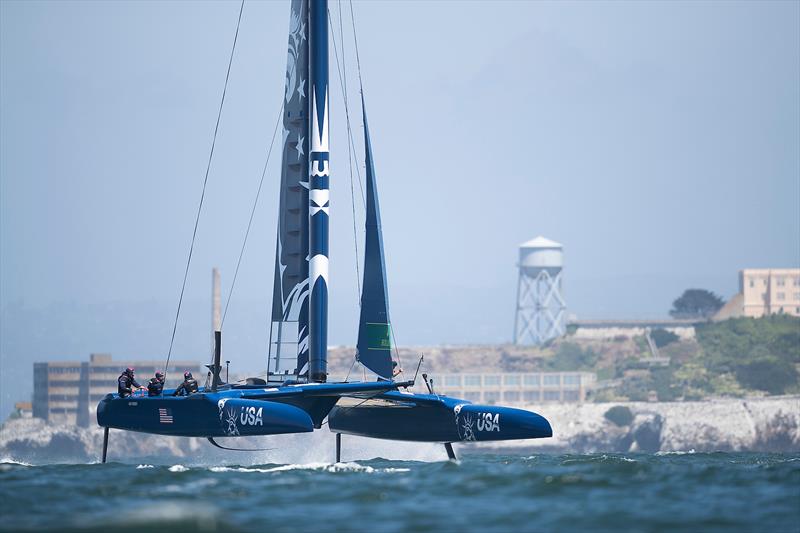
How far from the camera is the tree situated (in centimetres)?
16462

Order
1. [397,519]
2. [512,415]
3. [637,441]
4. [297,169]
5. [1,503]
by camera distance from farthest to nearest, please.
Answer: [637,441]
[297,169]
[512,415]
[1,503]
[397,519]

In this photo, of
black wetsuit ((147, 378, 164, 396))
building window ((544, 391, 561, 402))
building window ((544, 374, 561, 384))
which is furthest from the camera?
building window ((544, 374, 561, 384))

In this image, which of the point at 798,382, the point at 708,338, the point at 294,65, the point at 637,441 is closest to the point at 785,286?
the point at 708,338

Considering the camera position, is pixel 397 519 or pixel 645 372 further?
pixel 645 372

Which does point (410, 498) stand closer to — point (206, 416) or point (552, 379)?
point (206, 416)

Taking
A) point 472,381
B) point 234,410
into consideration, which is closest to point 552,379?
point 472,381

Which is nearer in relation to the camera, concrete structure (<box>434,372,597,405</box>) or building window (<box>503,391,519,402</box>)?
concrete structure (<box>434,372,597,405</box>)

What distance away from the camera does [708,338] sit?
14012 cm

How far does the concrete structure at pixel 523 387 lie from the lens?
13125 cm

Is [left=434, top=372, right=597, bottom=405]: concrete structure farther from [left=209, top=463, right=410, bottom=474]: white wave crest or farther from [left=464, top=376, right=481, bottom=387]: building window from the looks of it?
[left=209, top=463, right=410, bottom=474]: white wave crest

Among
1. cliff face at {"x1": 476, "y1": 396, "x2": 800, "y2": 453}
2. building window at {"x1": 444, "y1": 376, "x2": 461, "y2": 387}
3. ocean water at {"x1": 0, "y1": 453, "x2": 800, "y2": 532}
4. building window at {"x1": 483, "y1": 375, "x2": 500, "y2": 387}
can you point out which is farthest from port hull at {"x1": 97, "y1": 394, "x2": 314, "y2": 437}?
building window at {"x1": 444, "y1": 376, "x2": 461, "y2": 387}

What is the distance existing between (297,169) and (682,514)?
15.2 metres

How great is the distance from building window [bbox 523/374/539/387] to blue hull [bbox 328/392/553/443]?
101287 mm

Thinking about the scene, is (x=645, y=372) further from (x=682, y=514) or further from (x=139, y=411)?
(x=682, y=514)
